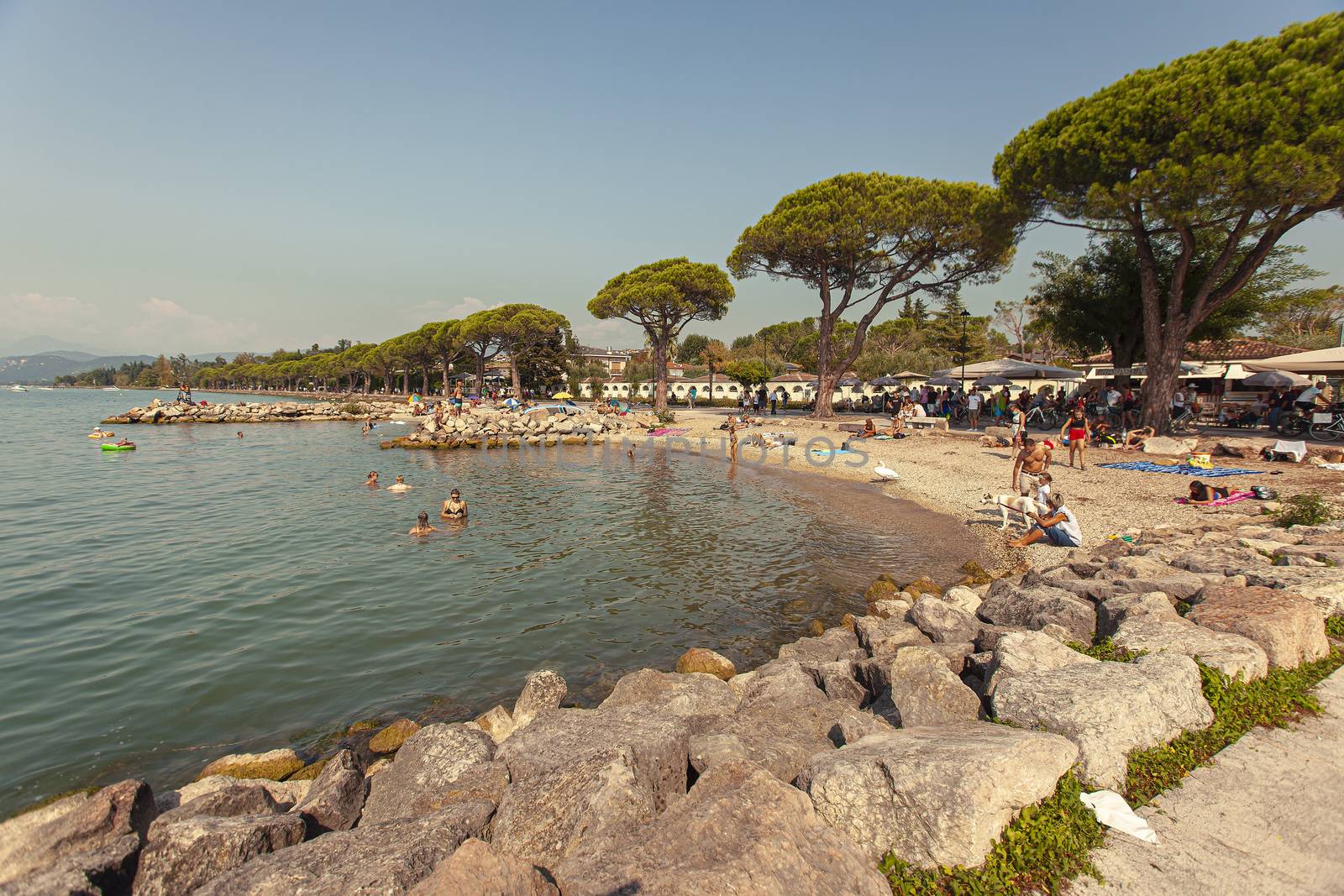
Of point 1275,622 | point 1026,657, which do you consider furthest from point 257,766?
point 1275,622

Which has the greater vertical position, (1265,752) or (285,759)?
(1265,752)

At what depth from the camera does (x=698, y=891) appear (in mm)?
2662

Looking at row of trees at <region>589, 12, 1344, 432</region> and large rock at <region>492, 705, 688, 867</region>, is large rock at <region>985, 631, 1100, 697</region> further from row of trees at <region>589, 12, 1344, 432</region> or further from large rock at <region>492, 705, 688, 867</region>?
row of trees at <region>589, 12, 1344, 432</region>

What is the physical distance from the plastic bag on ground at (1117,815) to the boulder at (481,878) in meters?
2.90

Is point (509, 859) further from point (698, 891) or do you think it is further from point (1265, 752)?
point (1265, 752)

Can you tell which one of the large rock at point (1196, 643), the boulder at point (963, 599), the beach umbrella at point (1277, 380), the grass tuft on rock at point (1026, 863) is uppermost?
the beach umbrella at point (1277, 380)

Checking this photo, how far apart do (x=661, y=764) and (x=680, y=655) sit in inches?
148

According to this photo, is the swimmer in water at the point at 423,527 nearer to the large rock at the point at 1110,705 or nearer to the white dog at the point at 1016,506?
the large rock at the point at 1110,705

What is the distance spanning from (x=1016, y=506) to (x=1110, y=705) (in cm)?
990

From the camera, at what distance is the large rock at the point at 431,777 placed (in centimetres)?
435

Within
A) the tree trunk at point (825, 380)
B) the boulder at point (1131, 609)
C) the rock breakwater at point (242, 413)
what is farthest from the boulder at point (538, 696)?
the rock breakwater at point (242, 413)

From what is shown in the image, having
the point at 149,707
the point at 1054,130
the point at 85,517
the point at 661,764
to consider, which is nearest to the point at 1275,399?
the point at 1054,130

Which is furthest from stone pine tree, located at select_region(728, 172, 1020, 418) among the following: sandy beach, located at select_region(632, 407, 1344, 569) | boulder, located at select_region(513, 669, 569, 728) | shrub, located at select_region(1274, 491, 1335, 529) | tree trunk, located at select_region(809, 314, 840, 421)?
boulder, located at select_region(513, 669, 569, 728)

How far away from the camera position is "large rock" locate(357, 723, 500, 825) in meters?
4.35
